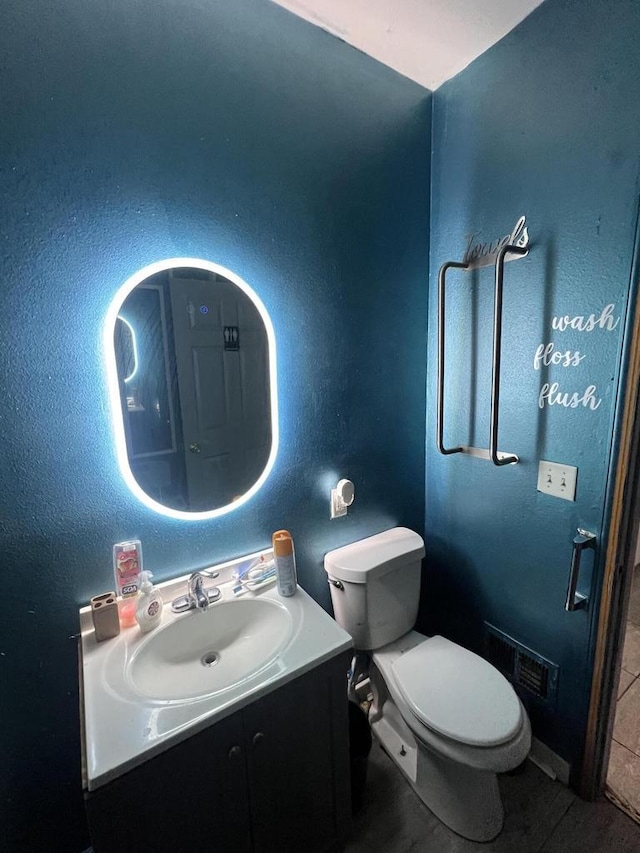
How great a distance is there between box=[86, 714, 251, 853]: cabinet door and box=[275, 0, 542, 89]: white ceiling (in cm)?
193

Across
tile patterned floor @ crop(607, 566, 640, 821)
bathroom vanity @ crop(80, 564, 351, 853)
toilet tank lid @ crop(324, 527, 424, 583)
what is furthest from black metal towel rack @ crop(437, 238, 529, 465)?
tile patterned floor @ crop(607, 566, 640, 821)

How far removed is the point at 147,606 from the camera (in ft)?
3.41

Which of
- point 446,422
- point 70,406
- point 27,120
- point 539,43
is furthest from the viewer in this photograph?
point 446,422

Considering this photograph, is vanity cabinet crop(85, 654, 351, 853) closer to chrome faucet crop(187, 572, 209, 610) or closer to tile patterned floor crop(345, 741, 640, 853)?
tile patterned floor crop(345, 741, 640, 853)

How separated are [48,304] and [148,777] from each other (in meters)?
1.06

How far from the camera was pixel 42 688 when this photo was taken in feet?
3.36

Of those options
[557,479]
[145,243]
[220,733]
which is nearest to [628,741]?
[557,479]

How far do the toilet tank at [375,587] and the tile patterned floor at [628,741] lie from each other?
84 centimetres

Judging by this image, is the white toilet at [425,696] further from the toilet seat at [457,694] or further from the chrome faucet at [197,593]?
the chrome faucet at [197,593]

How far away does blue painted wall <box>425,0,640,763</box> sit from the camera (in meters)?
1.03

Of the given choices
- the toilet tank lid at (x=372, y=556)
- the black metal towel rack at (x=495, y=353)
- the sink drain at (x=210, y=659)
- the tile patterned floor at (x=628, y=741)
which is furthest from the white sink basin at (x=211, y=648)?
the tile patterned floor at (x=628, y=741)

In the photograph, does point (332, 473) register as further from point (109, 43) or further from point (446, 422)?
point (109, 43)

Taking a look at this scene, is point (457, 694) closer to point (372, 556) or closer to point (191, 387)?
point (372, 556)

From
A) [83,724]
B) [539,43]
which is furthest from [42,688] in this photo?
[539,43]
